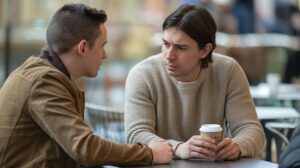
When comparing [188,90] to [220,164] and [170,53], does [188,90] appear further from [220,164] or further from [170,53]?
[220,164]

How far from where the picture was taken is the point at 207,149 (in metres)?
2.41

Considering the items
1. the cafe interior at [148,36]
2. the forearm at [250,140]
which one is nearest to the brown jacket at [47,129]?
the forearm at [250,140]

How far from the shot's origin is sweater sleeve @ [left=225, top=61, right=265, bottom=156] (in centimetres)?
273

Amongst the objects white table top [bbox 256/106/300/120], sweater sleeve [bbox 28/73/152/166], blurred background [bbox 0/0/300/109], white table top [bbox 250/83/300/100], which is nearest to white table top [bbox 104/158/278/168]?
sweater sleeve [bbox 28/73/152/166]

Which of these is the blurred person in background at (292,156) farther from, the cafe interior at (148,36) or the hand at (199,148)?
the cafe interior at (148,36)

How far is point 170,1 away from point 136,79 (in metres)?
5.95

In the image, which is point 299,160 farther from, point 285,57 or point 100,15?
point 285,57

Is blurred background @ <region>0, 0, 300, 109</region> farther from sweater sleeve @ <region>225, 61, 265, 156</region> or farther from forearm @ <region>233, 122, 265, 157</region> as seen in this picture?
forearm @ <region>233, 122, 265, 157</region>

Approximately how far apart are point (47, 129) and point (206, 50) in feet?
2.84

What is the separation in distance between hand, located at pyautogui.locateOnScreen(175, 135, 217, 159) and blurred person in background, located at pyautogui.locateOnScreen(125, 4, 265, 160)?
0.88 feet

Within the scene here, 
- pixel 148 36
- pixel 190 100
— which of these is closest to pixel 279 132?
pixel 190 100

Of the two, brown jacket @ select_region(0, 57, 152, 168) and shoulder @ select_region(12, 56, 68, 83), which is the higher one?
shoulder @ select_region(12, 56, 68, 83)

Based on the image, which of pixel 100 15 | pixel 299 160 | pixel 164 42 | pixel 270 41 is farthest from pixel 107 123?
pixel 270 41

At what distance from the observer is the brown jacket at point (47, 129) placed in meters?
2.22
